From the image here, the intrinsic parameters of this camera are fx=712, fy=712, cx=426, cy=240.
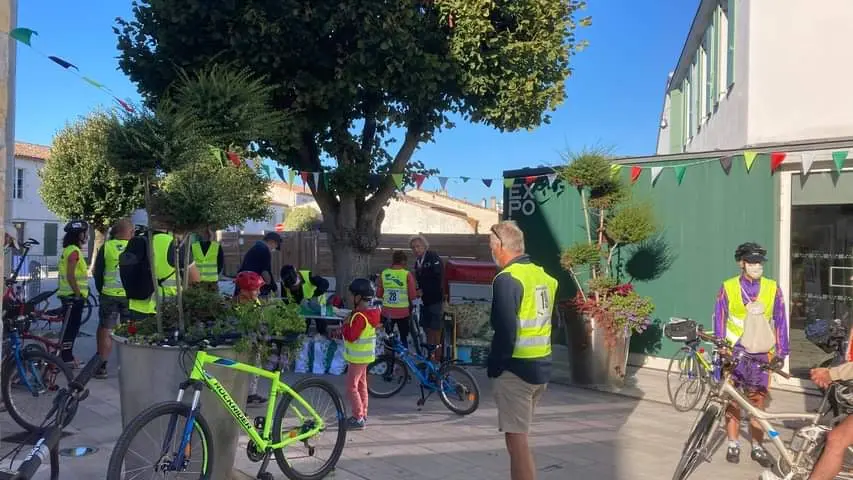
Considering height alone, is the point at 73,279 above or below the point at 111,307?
above

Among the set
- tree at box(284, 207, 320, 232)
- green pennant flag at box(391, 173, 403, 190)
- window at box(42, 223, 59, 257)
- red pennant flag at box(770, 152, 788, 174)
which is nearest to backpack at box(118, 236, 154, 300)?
green pennant flag at box(391, 173, 403, 190)

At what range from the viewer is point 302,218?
43000 millimetres

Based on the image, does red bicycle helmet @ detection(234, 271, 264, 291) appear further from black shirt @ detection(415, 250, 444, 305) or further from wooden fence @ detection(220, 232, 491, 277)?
wooden fence @ detection(220, 232, 491, 277)

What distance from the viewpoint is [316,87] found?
10.1 meters

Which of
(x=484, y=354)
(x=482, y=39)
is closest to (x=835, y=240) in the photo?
(x=484, y=354)

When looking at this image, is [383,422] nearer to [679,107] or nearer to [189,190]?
[189,190]

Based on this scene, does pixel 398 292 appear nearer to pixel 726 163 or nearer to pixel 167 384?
pixel 726 163

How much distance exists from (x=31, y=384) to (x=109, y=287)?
2055mm

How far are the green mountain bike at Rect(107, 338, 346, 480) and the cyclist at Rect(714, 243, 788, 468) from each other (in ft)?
10.3

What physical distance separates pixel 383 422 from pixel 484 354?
3.05 m

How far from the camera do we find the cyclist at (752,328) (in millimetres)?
5660

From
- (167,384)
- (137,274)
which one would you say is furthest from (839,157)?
(137,274)

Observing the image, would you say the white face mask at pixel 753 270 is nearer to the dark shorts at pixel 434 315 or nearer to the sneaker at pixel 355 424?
the sneaker at pixel 355 424

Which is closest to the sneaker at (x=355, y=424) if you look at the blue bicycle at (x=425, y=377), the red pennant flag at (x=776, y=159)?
the blue bicycle at (x=425, y=377)
